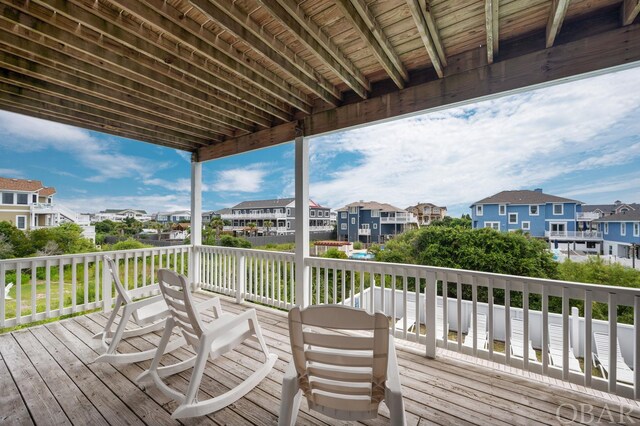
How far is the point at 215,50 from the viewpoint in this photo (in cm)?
230

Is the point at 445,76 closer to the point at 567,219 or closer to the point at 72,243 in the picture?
the point at 567,219

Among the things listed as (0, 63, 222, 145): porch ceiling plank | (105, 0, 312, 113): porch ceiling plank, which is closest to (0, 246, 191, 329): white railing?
(0, 63, 222, 145): porch ceiling plank

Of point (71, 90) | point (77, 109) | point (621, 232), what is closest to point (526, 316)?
point (621, 232)

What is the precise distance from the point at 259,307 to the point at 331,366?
9.69 feet

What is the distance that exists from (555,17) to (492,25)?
1.25 ft

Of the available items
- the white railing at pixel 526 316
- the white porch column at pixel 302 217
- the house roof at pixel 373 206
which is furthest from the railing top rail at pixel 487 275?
the house roof at pixel 373 206

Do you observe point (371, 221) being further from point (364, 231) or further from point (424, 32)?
point (424, 32)

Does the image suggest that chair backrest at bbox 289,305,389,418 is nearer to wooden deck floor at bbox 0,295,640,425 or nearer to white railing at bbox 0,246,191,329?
wooden deck floor at bbox 0,295,640,425

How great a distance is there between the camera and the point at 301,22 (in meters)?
→ 1.85

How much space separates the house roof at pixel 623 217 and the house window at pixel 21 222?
312 inches

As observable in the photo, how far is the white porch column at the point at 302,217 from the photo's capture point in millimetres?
3619

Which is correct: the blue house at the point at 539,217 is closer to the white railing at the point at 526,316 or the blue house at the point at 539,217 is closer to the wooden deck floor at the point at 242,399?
the white railing at the point at 526,316

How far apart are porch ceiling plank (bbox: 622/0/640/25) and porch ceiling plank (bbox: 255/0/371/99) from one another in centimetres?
198

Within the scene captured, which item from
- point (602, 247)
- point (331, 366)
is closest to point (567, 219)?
point (602, 247)
